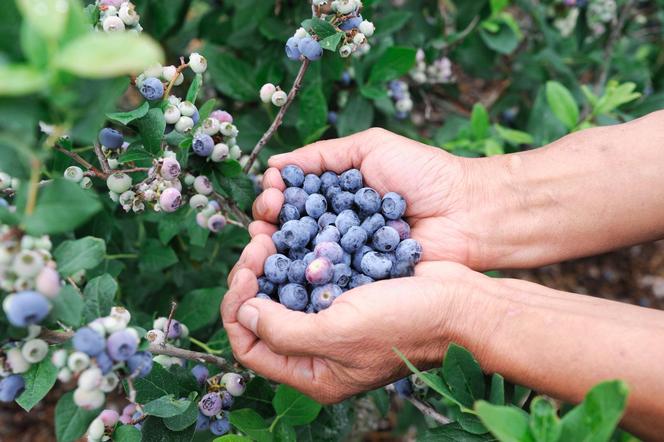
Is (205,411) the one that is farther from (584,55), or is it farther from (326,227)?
(584,55)

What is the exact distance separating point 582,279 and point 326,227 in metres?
2.65

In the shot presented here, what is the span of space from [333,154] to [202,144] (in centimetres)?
48

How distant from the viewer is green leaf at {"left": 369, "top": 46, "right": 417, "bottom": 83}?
6.72 feet

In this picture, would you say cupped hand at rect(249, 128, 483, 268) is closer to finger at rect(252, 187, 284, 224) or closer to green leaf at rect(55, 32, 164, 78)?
finger at rect(252, 187, 284, 224)

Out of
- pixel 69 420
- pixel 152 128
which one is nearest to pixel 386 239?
pixel 152 128

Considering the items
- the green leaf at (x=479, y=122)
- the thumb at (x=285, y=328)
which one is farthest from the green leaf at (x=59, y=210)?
the green leaf at (x=479, y=122)

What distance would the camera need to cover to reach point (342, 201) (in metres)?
1.69

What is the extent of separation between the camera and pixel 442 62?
2461 mm

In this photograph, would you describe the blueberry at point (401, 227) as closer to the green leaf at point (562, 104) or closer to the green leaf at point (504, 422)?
the green leaf at point (504, 422)

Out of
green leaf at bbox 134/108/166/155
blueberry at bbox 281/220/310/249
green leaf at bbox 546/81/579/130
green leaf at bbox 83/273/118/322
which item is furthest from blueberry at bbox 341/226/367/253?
green leaf at bbox 546/81/579/130

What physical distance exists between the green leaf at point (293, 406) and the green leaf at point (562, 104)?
1419mm

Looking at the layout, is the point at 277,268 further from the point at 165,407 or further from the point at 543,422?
the point at 543,422

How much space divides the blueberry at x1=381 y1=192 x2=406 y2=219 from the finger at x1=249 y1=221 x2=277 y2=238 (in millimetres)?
326

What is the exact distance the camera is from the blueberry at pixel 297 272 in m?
1.53
